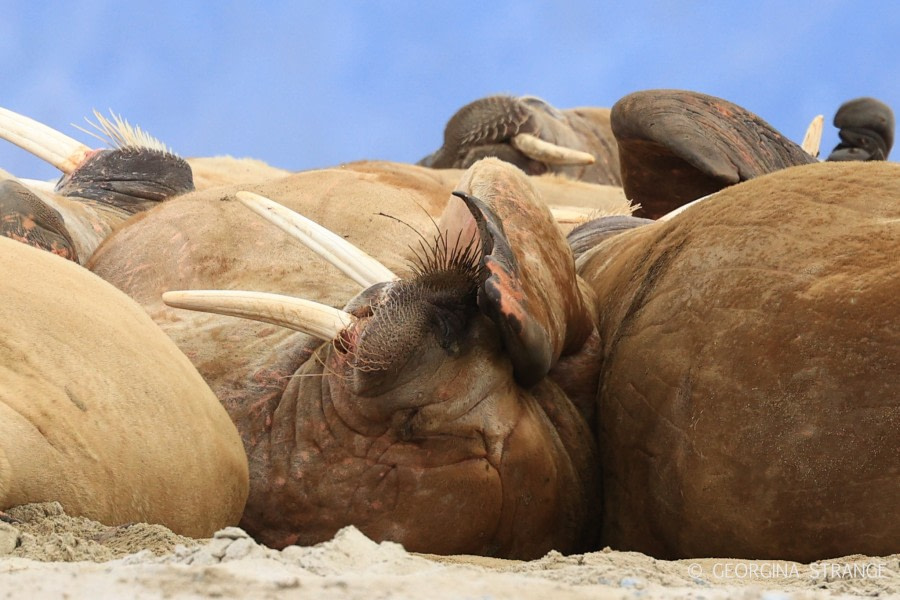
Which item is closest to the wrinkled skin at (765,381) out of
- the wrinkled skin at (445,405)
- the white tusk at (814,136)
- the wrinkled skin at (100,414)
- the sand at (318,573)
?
the wrinkled skin at (445,405)

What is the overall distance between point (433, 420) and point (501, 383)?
0.20 metres

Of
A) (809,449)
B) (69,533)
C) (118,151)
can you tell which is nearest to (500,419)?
(809,449)

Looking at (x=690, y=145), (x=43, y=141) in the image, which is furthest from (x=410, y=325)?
(x=43, y=141)

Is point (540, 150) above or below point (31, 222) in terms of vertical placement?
above

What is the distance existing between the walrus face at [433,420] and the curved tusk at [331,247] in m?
0.09

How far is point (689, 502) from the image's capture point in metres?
3.22

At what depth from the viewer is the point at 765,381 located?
10.0ft

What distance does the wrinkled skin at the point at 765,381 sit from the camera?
2.91 meters

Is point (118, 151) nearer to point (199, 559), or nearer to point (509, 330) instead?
point (509, 330)

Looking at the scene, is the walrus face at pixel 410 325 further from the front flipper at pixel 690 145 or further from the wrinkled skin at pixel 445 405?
the front flipper at pixel 690 145

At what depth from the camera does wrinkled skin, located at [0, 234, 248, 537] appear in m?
2.51

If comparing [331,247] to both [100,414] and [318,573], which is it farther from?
[318,573]

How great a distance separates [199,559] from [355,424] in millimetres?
1566

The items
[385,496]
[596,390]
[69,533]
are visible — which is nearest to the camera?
[69,533]
